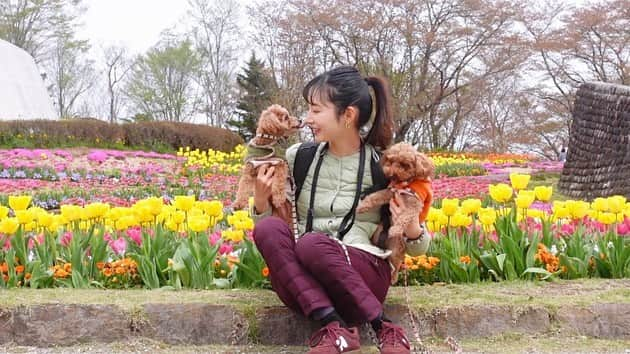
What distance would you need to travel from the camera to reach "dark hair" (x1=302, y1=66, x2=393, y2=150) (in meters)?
2.36

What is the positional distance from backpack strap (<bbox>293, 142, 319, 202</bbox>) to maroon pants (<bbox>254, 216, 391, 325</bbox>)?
258 millimetres

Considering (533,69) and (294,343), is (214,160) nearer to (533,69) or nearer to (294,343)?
(294,343)

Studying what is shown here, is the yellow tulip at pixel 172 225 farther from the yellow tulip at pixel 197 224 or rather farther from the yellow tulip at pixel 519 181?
the yellow tulip at pixel 519 181

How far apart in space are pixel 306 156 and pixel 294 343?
0.66 m

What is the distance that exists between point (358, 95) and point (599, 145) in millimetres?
6505

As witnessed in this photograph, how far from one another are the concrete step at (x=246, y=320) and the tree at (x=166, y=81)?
33876mm

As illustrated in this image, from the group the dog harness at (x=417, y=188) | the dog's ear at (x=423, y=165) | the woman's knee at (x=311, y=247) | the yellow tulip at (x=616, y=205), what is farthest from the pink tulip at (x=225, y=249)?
the yellow tulip at (x=616, y=205)

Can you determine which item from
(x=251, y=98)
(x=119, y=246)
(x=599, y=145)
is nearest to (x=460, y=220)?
(x=119, y=246)

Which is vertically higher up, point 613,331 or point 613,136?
point 613,136

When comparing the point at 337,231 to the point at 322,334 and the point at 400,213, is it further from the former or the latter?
the point at 322,334

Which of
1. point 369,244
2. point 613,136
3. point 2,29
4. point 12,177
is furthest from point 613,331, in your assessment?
point 2,29

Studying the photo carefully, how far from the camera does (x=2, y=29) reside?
33.6m

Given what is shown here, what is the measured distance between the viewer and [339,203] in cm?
238

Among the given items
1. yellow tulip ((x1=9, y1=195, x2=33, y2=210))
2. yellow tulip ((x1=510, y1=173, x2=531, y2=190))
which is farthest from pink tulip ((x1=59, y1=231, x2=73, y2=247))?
yellow tulip ((x1=510, y1=173, x2=531, y2=190))
